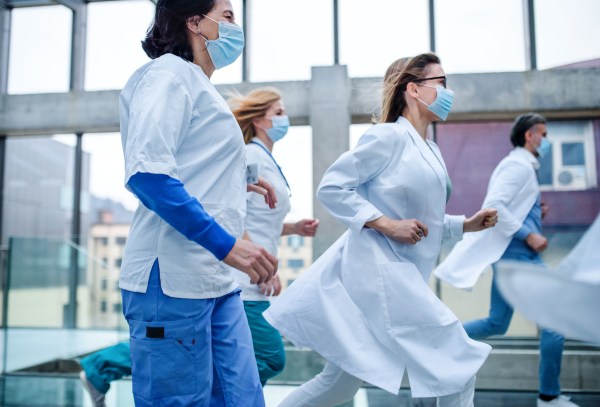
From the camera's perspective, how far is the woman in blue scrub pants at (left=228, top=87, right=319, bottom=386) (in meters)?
1.97

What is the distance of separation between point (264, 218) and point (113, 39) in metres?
5.21

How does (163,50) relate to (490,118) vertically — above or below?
below

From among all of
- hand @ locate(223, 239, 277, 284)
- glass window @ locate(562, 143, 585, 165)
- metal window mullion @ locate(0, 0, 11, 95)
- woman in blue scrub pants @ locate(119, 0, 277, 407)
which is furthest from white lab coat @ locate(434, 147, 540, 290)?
metal window mullion @ locate(0, 0, 11, 95)

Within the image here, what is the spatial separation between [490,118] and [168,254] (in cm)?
474

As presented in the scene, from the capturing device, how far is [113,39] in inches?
246

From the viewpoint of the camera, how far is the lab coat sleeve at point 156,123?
92 centimetres

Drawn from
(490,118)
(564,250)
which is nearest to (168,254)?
(564,250)

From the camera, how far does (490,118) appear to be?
16.5 feet

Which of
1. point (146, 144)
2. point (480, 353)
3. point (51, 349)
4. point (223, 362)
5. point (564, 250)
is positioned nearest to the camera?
point (146, 144)

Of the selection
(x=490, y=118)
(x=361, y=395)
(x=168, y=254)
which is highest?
(x=490, y=118)

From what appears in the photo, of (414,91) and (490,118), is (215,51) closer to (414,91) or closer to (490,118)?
(414,91)

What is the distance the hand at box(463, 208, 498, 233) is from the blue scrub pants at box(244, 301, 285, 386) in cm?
90

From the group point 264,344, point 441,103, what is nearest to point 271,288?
point 264,344

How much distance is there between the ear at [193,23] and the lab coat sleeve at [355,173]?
0.61 metres
